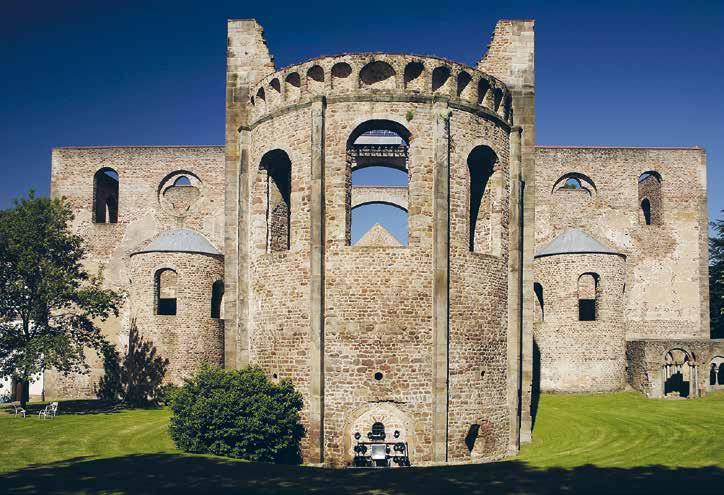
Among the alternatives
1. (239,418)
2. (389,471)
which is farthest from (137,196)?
(389,471)

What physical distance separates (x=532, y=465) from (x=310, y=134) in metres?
10.0

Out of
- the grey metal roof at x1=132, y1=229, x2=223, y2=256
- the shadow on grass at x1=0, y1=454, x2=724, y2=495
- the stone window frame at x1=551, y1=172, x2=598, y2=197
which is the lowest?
the shadow on grass at x1=0, y1=454, x2=724, y2=495

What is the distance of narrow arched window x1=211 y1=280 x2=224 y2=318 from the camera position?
2775cm

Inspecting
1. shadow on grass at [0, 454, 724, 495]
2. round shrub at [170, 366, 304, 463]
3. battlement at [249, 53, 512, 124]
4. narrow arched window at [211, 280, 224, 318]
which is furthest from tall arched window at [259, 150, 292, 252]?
narrow arched window at [211, 280, 224, 318]

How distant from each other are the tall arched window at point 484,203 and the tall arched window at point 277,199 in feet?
18.4

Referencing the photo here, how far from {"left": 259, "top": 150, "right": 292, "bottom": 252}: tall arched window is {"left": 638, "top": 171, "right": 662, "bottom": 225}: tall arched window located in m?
21.1

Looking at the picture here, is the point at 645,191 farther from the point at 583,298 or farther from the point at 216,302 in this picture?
the point at 216,302


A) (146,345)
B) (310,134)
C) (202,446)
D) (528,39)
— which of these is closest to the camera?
(202,446)

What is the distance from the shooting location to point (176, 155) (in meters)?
31.6

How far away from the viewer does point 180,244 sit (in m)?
27.2

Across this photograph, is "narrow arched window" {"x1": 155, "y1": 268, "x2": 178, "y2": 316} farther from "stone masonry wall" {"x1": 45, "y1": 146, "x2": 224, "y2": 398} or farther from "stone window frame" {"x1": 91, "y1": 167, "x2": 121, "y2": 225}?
"stone window frame" {"x1": 91, "y1": 167, "x2": 121, "y2": 225}

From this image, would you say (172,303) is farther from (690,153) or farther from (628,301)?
(690,153)

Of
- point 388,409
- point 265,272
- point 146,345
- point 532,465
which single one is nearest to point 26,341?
point 146,345

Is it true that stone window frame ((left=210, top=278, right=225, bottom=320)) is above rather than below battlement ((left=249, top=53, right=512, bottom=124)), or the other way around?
below
